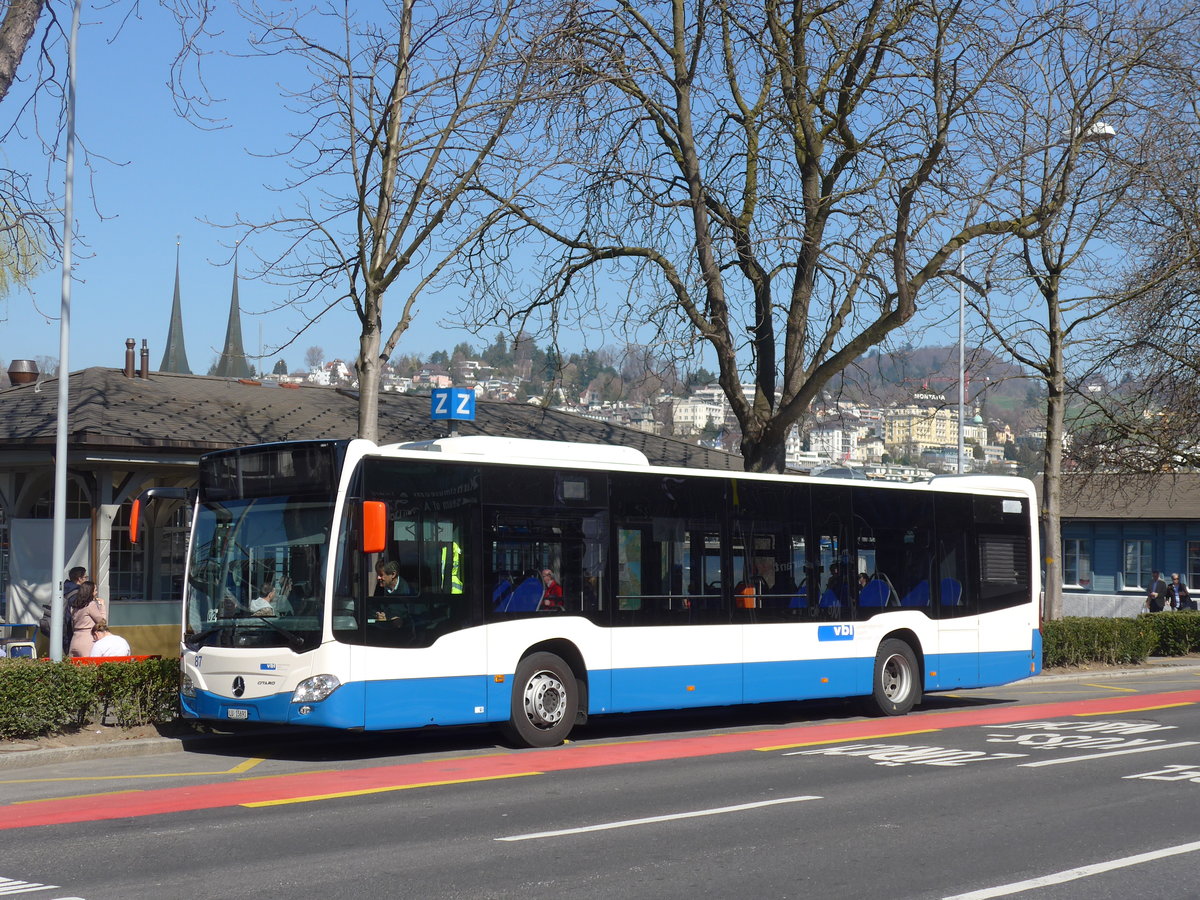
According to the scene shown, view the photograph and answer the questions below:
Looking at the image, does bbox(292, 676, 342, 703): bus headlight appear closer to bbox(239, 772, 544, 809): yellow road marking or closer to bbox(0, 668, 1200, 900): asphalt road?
bbox(0, 668, 1200, 900): asphalt road

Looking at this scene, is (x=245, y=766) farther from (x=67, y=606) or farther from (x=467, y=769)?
(x=67, y=606)

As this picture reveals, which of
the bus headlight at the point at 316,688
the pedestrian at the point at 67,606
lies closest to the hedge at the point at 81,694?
the bus headlight at the point at 316,688

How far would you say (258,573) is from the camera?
12852 mm

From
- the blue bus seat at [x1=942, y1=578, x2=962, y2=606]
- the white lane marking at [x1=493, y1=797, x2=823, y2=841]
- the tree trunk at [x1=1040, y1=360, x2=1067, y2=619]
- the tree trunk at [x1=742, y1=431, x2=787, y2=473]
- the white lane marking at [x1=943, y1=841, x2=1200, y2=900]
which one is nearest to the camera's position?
the white lane marking at [x1=943, y1=841, x2=1200, y2=900]

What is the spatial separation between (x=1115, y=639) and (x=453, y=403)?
1427cm

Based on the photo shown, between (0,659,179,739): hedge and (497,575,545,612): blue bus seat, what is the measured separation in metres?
3.77

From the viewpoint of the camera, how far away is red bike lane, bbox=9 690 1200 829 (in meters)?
10.2

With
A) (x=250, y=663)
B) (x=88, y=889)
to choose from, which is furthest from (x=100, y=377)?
(x=88, y=889)

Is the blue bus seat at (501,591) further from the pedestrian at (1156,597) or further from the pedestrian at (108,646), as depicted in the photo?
the pedestrian at (1156,597)

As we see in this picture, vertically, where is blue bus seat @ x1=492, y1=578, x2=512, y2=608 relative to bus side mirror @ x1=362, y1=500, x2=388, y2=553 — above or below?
below

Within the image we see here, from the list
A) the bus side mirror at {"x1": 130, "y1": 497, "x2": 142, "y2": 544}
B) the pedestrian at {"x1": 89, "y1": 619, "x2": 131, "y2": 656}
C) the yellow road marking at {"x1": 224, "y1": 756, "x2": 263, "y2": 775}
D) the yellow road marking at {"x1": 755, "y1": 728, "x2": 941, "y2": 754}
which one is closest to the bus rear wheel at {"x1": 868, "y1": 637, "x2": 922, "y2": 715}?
the yellow road marking at {"x1": 755, "y1": 728, "x2": 941, "y2": 754}

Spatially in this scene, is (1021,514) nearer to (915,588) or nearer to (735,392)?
(915,588)

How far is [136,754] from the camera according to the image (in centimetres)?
1349

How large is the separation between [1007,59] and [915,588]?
8.38 m
